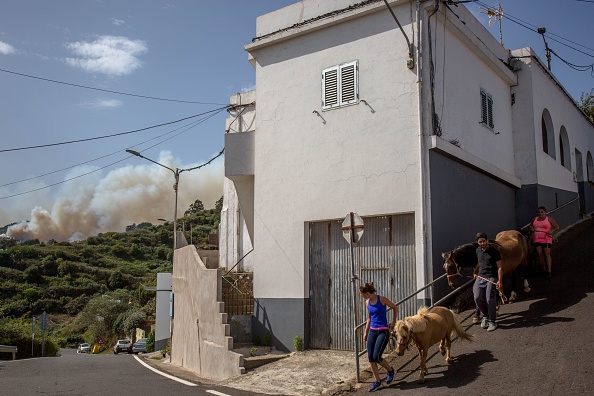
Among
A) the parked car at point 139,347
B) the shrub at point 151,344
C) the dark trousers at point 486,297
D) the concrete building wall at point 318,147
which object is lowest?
the parked car at point 139,347

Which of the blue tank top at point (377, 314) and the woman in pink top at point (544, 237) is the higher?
the woman in pink top at point (544, 237)

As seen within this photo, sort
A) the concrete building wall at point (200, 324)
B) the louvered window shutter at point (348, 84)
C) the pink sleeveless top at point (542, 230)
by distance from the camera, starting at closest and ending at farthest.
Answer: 1. the pink sleeveless top at point (542, 230)
2. the concrete building wall at point (200, 324)
3. the louvered window shutter at point (348, 84)

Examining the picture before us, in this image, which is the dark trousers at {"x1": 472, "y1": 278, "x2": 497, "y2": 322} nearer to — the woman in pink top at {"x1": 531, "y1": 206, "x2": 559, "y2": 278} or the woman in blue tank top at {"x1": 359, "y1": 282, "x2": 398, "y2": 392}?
the woman in blue tank top at {"x1": 359, "y1": 282, "x2": 398, "y2": 392}

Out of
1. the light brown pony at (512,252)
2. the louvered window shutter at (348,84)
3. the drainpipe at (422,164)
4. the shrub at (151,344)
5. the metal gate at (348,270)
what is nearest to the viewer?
the light brown pony at (512,252)

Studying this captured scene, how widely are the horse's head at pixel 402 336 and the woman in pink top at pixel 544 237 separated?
581 cm

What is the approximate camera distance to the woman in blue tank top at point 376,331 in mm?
9797

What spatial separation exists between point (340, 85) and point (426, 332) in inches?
284

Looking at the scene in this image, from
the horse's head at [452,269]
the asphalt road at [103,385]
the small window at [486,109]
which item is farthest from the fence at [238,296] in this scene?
the small window at [486,109]

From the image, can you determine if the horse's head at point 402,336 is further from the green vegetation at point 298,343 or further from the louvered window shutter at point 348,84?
the louvered window shutter at point 348,84

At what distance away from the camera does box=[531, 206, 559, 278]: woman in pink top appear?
13.6 metres

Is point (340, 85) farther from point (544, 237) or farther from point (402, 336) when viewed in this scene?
point (402, 336)

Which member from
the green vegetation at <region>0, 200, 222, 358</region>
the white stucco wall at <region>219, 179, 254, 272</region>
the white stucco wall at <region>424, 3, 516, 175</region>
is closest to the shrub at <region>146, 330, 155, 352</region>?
the green vegetation at <region>0, 200, 222, 358</region>

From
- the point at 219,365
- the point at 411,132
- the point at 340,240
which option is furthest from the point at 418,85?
the point at 219,365

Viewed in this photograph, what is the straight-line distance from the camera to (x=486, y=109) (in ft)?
54.9
